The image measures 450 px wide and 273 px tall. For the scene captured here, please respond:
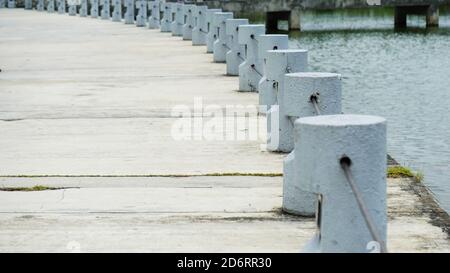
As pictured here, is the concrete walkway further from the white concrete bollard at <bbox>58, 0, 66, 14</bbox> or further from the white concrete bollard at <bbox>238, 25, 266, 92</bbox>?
the white concrete bollard at <bbox>58, 0, 66, 14</bbox>

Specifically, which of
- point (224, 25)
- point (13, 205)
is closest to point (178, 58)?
point (224, 25)

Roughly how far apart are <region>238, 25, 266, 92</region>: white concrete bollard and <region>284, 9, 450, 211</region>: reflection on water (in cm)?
181

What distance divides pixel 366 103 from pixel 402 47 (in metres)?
13.5

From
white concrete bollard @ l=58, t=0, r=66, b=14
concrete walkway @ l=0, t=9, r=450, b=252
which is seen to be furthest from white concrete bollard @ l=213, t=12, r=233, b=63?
white concrete bollard @ l=58, t=0, r=66, b=14

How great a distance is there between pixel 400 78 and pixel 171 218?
16.3 meters

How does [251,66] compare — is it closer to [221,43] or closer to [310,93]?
[221,43]

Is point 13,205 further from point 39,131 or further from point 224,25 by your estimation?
point 224,25

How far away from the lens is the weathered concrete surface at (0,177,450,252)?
580cm

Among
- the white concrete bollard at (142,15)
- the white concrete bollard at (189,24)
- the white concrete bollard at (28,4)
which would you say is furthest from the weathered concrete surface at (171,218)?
the white concrete bollard at (28,4)

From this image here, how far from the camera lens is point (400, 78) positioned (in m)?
22.2

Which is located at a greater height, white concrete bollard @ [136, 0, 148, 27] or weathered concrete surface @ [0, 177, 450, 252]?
white concrete bollard @ [136, 0, 148, 27]

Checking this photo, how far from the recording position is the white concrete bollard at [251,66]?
13.3 metres

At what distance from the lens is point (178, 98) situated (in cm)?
1267

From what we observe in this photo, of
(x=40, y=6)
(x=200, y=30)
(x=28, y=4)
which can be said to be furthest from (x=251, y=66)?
(x=28, y=4)
